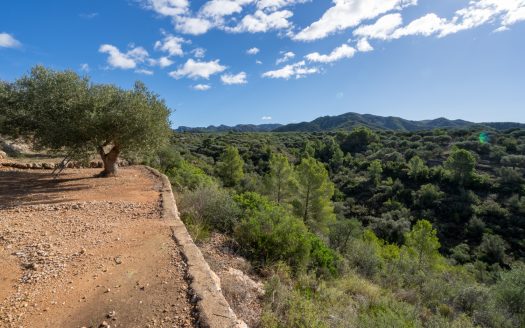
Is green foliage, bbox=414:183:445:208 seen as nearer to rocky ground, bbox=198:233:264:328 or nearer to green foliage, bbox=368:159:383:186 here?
green foliage, bbox=368:159:383:186

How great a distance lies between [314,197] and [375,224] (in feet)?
39.6

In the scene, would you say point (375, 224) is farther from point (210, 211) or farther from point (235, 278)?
point (235, 278)

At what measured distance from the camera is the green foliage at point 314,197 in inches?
830

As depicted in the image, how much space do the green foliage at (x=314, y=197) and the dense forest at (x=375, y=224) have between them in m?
0.08

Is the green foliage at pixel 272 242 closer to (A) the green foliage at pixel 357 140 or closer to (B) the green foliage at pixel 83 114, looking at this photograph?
(B) the green foliage at pixel 83 114

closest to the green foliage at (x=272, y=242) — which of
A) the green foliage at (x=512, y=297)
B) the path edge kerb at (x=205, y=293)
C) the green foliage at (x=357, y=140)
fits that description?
the path edge kerb at (x=205, y=293)

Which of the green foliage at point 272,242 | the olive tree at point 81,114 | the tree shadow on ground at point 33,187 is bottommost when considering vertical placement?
the green foliage at point 272,242

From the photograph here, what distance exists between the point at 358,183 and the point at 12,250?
40.3 metres

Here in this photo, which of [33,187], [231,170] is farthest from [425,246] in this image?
[33,187]

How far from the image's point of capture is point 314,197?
70.1 ft

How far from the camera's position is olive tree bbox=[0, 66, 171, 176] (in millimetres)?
9719

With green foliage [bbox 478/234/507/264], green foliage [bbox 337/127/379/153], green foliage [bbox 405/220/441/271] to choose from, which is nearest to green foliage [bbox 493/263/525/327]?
green foliage [bbox 405/220/441/271]

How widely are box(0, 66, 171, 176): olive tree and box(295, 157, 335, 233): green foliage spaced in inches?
488

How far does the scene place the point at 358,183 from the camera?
1620 inches
